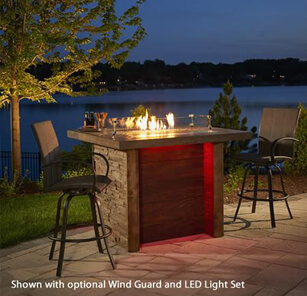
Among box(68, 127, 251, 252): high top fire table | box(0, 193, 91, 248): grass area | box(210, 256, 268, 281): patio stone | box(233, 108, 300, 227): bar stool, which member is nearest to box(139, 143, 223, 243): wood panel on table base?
box(68, 127, 251, 252): high top fire table

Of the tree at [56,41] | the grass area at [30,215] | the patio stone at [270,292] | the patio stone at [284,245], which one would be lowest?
the grass area at [30,215]

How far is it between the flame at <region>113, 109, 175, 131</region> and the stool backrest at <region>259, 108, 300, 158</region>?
1097 millimetres

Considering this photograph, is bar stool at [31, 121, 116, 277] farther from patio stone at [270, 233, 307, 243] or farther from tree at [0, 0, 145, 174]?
tree at [0, 0, 145, 174]

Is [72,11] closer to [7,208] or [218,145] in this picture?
[7,208]

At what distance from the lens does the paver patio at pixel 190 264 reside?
3523mm

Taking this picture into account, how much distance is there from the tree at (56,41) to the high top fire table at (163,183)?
251cm

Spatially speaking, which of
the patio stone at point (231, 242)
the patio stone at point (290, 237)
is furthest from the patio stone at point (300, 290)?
the patio stone at point (290, 237)

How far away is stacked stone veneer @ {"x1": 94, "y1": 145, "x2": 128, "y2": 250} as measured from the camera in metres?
4.32

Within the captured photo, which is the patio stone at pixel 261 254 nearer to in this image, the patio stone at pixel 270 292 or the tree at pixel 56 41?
the patio stone at pixel 270 292

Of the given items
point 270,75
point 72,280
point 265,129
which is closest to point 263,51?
point 270,75

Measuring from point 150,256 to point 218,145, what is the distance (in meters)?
1.14

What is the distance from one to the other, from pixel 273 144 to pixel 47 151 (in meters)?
2.11

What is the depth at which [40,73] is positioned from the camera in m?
8.08

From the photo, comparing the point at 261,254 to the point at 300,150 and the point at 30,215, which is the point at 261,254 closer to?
the point at 30,215
